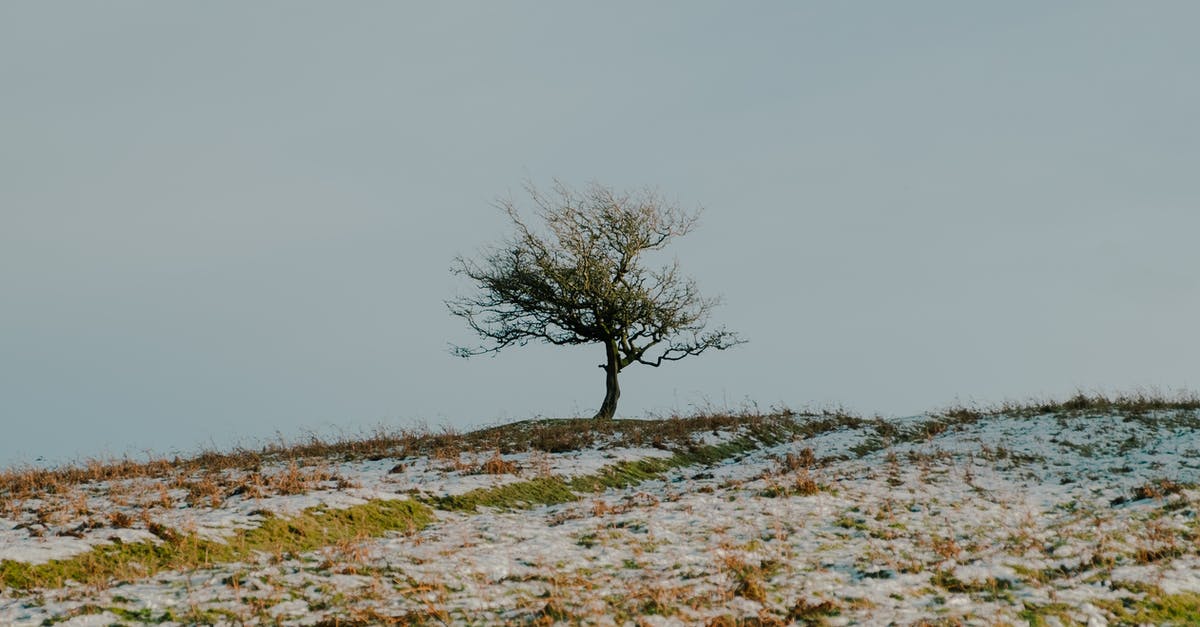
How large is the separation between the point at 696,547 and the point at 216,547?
7.36 meters

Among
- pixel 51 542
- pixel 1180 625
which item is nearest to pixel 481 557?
pixel 51 542

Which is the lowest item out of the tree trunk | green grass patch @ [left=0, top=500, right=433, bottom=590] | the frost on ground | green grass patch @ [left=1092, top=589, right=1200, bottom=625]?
green grass patch @ [left=1092, top=589, right=1200, bottom=625]

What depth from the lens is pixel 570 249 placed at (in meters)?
39.5

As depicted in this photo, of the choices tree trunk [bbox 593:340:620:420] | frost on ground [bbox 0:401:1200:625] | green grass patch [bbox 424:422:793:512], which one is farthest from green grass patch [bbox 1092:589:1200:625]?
tree trunk [bbox 593:340:620:420]

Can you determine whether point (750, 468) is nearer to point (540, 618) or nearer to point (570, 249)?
point (540, 618)

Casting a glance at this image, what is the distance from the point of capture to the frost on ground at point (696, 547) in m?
9.41

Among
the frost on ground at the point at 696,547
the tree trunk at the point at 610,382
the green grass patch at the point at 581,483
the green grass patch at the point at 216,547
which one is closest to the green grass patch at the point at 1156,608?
the frost on ground at the point at 696,547

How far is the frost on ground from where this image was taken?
30.9 ft

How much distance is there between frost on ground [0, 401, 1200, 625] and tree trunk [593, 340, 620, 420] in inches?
696

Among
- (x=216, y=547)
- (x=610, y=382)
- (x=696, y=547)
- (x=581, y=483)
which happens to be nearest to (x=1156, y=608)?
(x=696, y=547)

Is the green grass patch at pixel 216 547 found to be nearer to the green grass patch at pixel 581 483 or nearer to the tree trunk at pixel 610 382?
the green grass patch at pixel 581 483

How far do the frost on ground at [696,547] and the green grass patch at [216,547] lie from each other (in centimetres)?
21

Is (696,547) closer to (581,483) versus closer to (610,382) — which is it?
(581,483)

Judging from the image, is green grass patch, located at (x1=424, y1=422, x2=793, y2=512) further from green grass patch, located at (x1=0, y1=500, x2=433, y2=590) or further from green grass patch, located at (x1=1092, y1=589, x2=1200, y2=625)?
green grass patch, located at (x1=1092, y1=589, x2=1200, y2=625)
